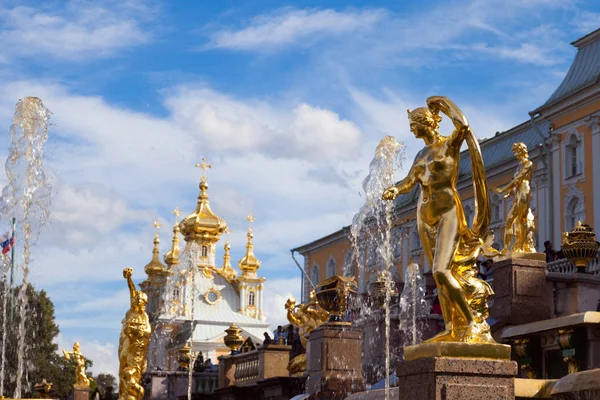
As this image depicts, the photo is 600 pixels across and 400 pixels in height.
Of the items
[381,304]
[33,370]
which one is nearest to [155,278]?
[33,370]

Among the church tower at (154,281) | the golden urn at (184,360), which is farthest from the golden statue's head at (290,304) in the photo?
the church tower at (154,281)

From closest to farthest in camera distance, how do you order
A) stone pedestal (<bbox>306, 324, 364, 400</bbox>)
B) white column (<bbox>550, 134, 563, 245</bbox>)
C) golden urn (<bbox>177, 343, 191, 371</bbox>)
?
1. stone pedestal (<bbox>306, 324, 364, 400</bbox>)
2. golden urn (<bbox>177, 343, 191, 371</bbox>)
3. white column (<bbox>550, 134, 563, 245</bbox>)

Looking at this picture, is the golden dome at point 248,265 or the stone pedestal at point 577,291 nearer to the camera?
the stone pedestal at point 577,291

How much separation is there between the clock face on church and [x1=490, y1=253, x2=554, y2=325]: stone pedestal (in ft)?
250

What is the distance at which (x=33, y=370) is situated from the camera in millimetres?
59719

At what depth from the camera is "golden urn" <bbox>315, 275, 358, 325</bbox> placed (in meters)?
15.4

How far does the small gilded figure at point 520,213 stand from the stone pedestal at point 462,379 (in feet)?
21.2

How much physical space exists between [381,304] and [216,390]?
6.55 metres

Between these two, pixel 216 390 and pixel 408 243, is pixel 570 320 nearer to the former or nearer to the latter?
pixel 216 390

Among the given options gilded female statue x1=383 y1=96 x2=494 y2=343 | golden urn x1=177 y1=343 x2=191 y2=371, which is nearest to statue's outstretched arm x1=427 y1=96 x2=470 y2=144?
gilded female statue x1=383 y1=96 x2=494 y2=343

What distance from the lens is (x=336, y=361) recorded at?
1523cm

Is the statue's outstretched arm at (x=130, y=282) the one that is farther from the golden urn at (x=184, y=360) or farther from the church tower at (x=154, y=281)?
the church tower at (x=154, y=281)

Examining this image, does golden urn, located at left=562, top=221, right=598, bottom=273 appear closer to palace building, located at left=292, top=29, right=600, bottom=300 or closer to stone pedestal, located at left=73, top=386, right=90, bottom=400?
stone pedestal, located at left=73, top=386, right=90, bottom=400

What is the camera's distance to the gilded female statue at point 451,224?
8.70 m
